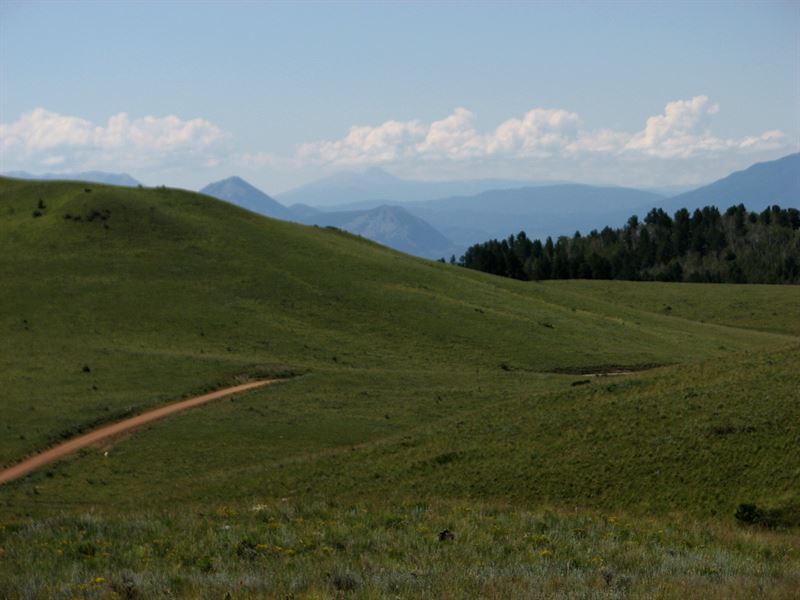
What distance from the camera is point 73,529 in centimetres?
1972

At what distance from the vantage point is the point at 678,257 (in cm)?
19325

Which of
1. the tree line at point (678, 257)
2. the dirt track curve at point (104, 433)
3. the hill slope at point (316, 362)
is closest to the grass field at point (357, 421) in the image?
the hill slope at point (316, 362)

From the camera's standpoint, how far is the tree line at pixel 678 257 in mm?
159750

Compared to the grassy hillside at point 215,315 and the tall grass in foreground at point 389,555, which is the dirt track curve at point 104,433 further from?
the tall grass in foreground at point 389,555

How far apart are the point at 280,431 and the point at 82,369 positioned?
15818mm

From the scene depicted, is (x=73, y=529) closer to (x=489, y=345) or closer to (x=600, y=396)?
(x=600, y=396)

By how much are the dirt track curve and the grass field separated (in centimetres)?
85

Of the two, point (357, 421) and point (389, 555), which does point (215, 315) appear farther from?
point (389, 555)

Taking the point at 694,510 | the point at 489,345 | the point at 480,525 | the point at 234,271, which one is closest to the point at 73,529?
the point at 480,525

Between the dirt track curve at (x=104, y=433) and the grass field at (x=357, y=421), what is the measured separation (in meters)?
0.85

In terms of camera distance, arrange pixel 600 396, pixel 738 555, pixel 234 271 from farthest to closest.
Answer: pixel 234 271, pixel 600 396, pixel 738 555

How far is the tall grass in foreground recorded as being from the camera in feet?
44.5

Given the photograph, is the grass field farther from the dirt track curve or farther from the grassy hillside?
the dirt track curve

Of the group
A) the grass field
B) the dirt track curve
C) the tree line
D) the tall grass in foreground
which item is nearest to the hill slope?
the grass field
